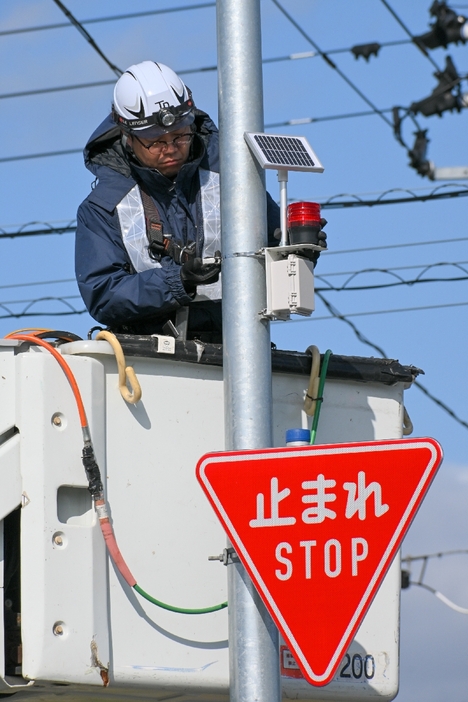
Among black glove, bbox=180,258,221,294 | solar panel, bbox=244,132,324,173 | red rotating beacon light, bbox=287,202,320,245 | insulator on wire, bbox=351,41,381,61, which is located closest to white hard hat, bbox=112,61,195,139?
black glove, bbox=180,258,221,294

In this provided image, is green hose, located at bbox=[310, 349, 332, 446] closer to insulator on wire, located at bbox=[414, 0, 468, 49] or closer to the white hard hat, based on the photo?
the white hard hat

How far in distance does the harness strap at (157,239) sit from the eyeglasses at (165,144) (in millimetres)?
236

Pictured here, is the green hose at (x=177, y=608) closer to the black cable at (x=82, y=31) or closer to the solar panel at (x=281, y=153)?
the solar panel at (x=281, y=153)

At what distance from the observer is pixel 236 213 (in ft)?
14.0

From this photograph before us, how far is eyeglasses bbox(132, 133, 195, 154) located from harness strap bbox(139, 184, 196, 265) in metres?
0.24

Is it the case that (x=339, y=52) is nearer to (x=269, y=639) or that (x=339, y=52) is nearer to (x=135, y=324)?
(x=135, y=324)

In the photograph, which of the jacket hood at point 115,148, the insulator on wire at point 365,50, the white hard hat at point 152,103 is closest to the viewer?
the white hard hat at point 152,103

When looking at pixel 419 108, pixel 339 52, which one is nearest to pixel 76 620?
pixel 419 108

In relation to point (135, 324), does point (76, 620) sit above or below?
below

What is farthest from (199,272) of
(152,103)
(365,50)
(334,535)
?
(365,50)

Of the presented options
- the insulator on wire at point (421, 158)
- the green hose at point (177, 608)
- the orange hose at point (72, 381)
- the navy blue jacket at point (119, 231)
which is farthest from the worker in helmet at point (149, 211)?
the insulator on wire at point (421, 158)

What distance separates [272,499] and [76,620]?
0.79 m

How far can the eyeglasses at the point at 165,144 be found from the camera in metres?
5.34

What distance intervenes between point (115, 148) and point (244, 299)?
1612 mm
